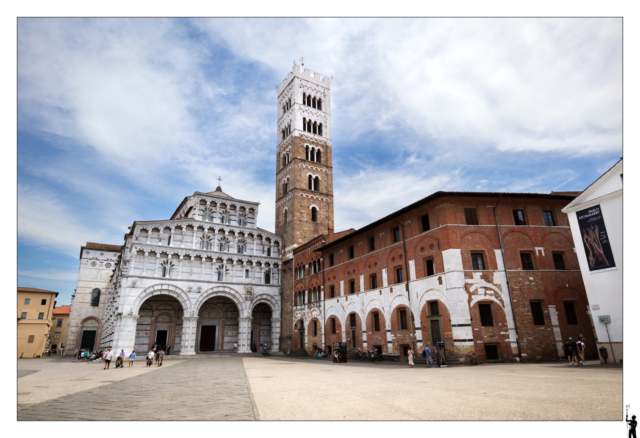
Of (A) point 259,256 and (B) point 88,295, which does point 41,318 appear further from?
(B) point 88,295

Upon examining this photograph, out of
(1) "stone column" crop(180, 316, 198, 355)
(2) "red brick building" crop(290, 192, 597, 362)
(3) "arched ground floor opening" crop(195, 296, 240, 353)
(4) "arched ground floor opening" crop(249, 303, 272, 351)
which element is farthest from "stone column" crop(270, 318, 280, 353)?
(2) "red brick building" crop(290, 192, 597, 362)

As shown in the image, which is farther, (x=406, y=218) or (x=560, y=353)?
(x=406, y=218)

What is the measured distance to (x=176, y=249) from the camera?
37.2m

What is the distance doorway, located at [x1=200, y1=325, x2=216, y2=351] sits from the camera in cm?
3916

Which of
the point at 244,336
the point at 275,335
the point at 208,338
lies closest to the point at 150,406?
the point at 244,336

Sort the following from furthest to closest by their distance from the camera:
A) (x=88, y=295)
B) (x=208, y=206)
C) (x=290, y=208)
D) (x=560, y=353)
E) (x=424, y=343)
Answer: (x=88, y=295), (x=290, y=208), (x=208, y=206), (x=424, y=343), (x=560, y=353)

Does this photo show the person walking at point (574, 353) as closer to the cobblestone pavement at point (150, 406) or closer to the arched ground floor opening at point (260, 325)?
the cobblestone pavement at point (150, 406)

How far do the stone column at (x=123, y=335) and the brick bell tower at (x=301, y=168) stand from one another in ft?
50.9

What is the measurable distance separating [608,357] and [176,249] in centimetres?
3530

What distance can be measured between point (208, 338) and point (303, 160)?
79.8ft

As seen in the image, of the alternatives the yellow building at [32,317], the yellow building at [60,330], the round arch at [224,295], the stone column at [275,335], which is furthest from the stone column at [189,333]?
the yellow building at [32,317]

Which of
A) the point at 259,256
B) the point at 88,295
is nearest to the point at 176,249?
the point at 259,256

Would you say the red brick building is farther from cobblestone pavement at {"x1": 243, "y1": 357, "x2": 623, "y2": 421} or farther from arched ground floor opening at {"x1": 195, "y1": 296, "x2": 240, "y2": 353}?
arched ground floor opening at {"x1": 195, "y1": 296, "x2": 240, "y2": 353}

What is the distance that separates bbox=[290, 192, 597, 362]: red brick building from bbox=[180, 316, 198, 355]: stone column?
727 inches
